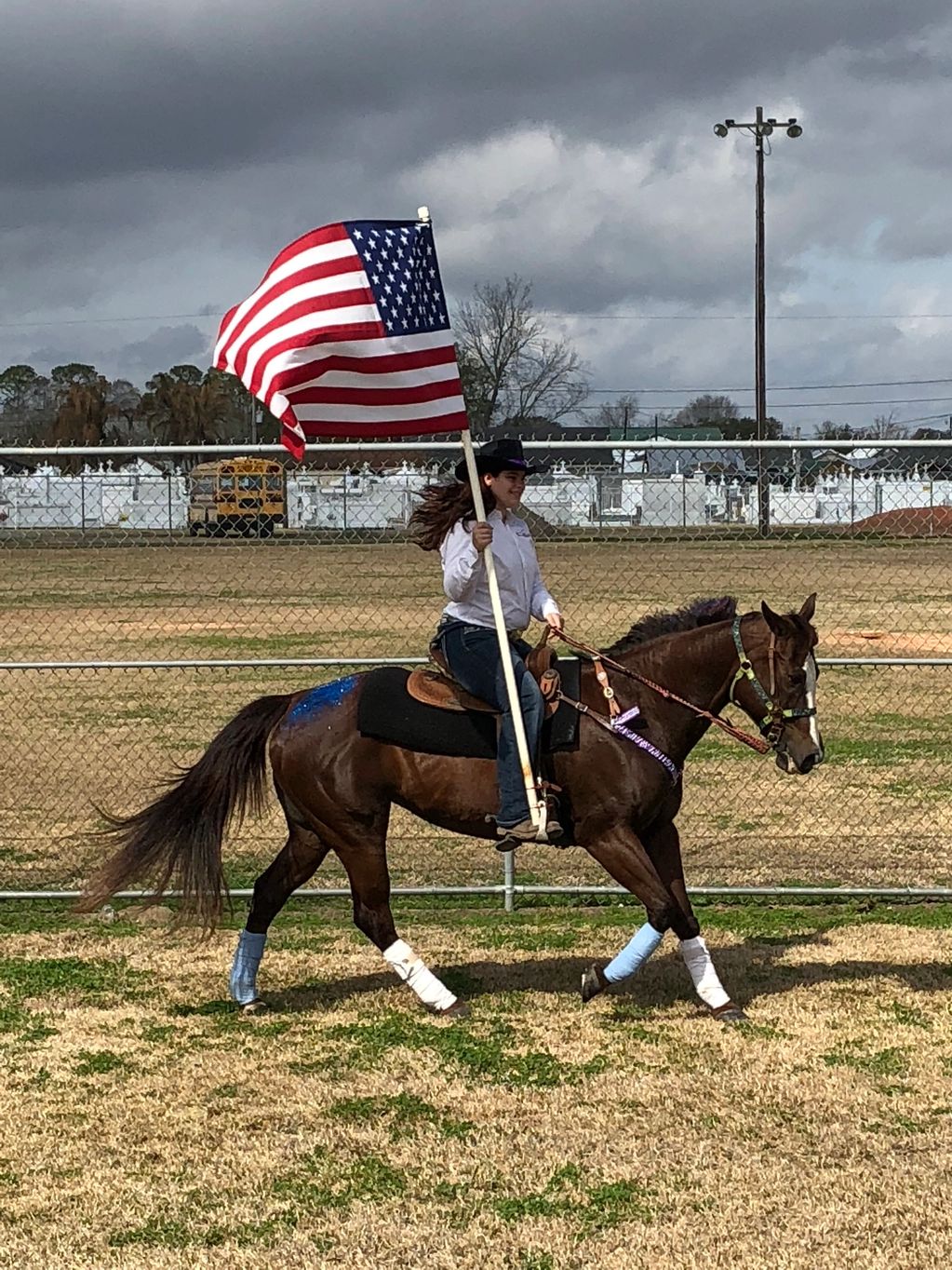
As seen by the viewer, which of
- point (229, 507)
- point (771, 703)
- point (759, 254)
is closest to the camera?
point (771, 703)

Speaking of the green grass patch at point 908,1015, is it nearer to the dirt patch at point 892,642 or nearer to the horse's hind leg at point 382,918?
the horse's hind leg at point 382,918

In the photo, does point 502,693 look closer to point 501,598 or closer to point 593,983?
point 501,598

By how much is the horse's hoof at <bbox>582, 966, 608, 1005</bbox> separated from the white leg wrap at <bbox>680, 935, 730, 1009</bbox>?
0.38 metres

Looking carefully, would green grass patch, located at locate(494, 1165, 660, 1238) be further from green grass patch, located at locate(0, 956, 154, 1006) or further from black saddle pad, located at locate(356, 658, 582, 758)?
green grass patch, located at locate(0, 956, 154, 1006)

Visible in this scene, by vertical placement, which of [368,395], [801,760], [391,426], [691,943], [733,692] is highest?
[368,395]

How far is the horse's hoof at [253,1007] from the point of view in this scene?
7.02 meters

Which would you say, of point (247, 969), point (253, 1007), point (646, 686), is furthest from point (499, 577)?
point (253, 1007)

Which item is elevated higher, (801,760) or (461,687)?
(461,687)

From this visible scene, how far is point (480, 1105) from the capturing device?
19.1 ft

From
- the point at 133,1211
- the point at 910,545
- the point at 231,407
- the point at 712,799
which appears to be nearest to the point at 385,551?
the point at 910,545

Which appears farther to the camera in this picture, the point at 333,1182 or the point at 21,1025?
the point at 21,1025

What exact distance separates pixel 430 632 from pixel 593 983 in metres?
12.6

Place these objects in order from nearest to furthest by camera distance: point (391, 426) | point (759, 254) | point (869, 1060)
A: point (869, 1060) → point (391, 426) → point (759, 254)

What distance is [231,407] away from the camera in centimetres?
8156
